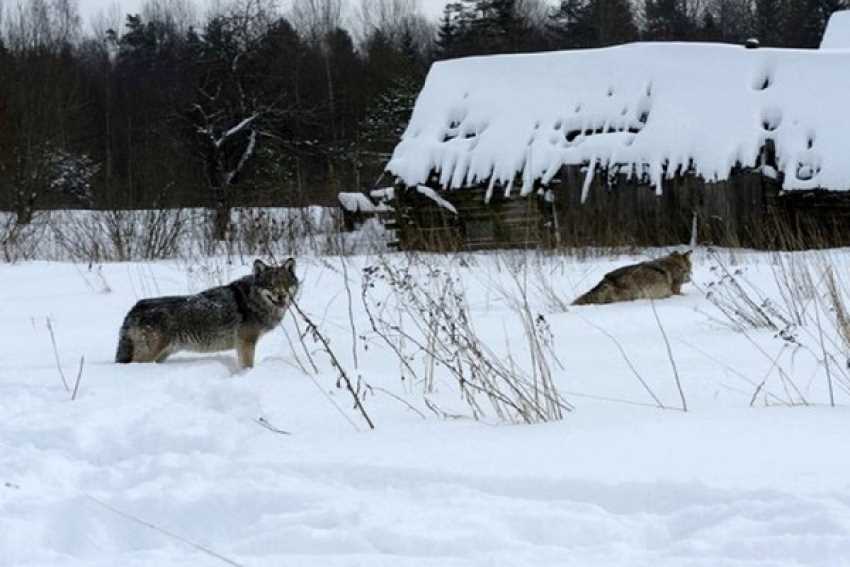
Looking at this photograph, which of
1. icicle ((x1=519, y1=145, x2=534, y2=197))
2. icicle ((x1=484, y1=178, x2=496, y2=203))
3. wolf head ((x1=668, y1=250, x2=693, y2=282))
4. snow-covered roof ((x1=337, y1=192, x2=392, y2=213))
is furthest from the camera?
snow-covered roof ((x1=337, y1=192, x2=392, y2=213))

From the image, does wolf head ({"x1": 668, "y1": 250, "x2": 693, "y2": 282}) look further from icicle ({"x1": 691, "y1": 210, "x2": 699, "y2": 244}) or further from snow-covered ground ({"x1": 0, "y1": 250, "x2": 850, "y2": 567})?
icicle ({"x1": 691, "y1": 210, "x2": 699, "y2": 244})

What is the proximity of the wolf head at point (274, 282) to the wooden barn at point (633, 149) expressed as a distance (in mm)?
9126

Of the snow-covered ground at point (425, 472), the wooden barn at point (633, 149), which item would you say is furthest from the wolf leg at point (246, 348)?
the wooden barn at point (633, 149)


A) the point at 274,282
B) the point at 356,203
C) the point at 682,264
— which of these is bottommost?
the point at 682,264

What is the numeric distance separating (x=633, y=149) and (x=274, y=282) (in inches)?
499

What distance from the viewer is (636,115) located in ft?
59.2

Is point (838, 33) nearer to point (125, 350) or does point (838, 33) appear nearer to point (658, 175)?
point (658, 175)

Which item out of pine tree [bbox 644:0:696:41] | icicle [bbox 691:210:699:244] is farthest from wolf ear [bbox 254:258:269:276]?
pine tree [bbox 644:0:696:41]

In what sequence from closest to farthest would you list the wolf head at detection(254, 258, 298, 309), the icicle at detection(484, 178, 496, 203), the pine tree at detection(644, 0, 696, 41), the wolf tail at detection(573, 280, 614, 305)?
1. the wolf head at detection(254, 258, 298, 309)
2. the wolf tail at detection(573, 280, 614, 305)
3. the icicle at detection(484, 178, 496, 203)
4. the pine tree at detection(644, 0, 696, 41)

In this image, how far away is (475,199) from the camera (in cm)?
1891

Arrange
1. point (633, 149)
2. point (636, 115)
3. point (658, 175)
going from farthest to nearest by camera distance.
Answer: point (636, 115)
point (633, 149)
point (658, 175)

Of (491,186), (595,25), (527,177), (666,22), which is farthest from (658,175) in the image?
(666,22)

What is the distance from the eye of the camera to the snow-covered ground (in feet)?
7.45

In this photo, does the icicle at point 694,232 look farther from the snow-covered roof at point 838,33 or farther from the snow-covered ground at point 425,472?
the snow-covered ground at point 425,472
